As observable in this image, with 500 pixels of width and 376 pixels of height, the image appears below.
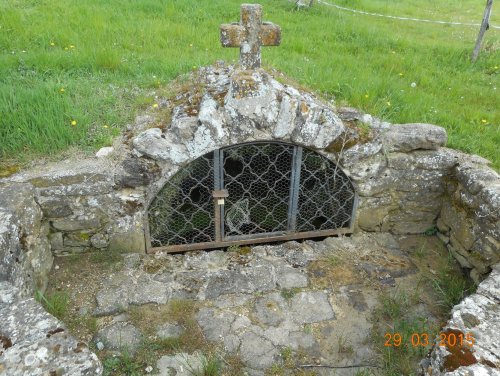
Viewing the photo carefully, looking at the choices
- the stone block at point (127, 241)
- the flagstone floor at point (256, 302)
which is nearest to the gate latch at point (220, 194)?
the flagstone floor at point (256, 302)

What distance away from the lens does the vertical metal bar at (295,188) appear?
366 centimetres

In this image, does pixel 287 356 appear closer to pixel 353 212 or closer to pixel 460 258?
pixel 353 212

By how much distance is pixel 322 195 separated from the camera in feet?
13.1

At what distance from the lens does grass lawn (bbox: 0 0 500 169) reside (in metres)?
3.71

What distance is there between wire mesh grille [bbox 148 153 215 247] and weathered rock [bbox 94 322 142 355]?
853mm

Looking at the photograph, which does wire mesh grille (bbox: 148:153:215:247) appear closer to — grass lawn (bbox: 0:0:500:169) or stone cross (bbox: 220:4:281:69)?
grass lawn (bbox: 0:0:500:169)

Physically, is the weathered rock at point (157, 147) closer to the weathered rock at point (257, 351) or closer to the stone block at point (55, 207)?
the stone block at point (55, 207)

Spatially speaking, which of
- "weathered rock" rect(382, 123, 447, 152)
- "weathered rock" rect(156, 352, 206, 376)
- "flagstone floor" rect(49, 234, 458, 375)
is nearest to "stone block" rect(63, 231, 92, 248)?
"flagstone floor" rect(49, 234, 458, 375)

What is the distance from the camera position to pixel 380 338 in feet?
10.1

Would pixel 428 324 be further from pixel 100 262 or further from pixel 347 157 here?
pixel 100 262

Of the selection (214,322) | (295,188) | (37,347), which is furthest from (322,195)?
(37,347)

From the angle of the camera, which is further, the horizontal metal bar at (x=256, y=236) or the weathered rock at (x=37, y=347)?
the horizontal metal bar at (x=256, y=236)

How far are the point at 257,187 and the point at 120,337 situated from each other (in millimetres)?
1670

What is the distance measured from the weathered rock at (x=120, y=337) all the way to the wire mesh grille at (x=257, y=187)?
1.23m
